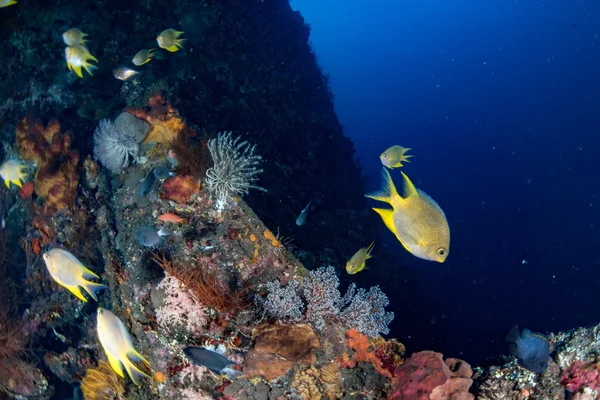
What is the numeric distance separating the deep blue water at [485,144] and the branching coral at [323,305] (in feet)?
8.42

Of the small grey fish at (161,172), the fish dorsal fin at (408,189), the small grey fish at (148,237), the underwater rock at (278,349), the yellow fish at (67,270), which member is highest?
the fish dorsal fin at (408,189)

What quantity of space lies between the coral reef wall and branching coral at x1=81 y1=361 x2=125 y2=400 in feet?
12.5

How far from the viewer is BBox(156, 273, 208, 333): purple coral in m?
3.60

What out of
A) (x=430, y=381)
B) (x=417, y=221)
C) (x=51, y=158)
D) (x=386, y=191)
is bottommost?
(x=51, y=158)

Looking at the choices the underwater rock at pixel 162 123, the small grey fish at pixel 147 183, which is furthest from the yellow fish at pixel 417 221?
the underwater rock at pixel 162 123

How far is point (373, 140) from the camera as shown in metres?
84.6

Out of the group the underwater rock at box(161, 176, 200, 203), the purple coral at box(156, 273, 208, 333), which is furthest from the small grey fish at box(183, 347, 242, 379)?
the underwater rock at box(161, 176, 200, 203)

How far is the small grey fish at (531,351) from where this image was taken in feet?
11.6

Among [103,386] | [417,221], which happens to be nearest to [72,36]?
[103,386]

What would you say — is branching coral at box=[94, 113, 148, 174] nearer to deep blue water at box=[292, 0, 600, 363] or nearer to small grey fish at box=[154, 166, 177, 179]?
small grey fish at box=[154, 166, 177, 179]

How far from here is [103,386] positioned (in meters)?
4.73

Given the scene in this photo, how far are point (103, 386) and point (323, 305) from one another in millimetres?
3552

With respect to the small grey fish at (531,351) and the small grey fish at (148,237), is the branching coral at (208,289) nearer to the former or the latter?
the small grey fish at (148,237)

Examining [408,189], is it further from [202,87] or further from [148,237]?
[202,87]
